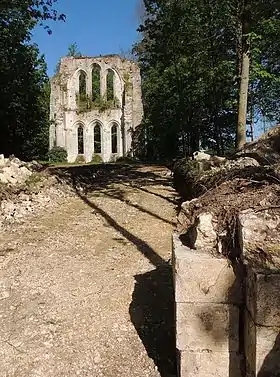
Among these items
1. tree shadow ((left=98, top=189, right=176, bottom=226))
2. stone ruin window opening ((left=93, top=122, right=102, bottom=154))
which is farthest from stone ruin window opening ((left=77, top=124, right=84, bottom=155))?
tree shadow ((left=98, top=189, right=176, bottom=226))

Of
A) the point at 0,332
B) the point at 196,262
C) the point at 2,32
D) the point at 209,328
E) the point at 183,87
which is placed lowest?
the point at 0,332

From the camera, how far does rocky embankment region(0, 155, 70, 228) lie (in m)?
7.72

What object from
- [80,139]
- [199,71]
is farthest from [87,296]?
[80,139]

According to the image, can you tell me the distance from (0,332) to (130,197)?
5.68m

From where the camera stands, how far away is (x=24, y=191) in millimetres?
8711

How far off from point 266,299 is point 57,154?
111 ft

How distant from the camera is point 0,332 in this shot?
13.3 feet

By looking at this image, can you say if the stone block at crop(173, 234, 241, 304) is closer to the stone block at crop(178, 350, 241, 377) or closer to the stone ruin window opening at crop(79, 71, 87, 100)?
the stone block at crop(178, 350, 241, 377)

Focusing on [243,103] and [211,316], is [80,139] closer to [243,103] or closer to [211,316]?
[243,103]

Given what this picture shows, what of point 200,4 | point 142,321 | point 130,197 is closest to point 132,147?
point 200,4

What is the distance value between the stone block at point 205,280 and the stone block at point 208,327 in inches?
2.3

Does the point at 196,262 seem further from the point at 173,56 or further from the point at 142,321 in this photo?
Result: the point at 173,56

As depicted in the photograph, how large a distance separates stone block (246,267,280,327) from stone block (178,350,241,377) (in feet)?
1.77

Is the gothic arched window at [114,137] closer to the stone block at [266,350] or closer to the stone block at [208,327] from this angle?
the stone block at [208,327]
